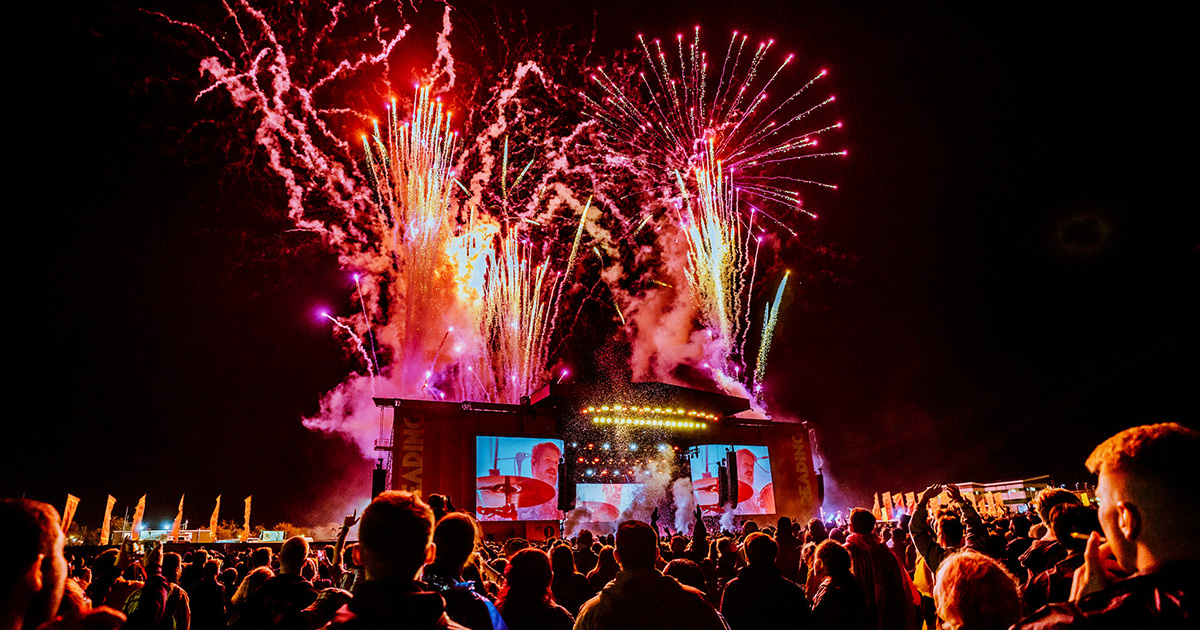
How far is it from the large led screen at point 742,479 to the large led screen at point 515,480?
24.9ft

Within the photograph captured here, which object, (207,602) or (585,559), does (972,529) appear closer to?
(585,559)

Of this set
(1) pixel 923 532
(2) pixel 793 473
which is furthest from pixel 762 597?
(2) pixel 793 473

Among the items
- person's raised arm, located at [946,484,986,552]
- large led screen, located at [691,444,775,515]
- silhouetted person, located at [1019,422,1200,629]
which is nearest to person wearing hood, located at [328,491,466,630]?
silhouetted person, located at [1019,422,1200,629]

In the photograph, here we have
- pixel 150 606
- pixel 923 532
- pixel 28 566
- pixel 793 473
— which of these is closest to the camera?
pixel 28 566

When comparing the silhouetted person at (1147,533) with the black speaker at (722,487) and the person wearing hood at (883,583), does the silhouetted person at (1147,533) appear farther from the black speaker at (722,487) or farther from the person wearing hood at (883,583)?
the black speaker at (722,487)

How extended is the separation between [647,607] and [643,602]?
0.03 meters

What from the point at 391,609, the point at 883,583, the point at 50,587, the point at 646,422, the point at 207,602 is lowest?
the point at 207,602

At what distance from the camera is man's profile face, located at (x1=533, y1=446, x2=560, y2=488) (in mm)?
25938

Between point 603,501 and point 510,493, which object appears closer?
point 510,493

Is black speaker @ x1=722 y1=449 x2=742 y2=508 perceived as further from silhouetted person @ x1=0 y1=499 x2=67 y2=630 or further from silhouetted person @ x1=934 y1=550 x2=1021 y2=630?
silhouetted person @ x1=0 y1=499 x2=67 y2=630

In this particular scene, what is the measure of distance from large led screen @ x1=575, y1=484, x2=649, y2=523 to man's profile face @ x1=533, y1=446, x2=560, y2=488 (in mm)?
1406

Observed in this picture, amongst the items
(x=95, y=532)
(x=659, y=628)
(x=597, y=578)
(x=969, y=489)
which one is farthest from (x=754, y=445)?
(x=95, y=532)

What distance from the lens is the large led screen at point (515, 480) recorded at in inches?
973

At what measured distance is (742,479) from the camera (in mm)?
30641
